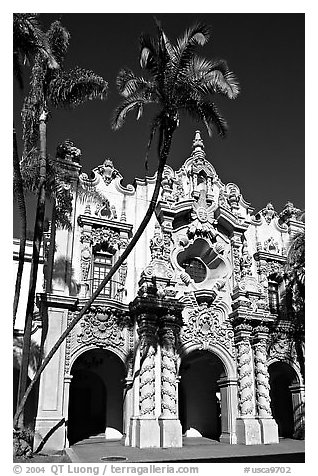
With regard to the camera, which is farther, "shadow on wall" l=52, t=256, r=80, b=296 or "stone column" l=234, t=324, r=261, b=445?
"stone column" l=234, t=324, r=261, b=445

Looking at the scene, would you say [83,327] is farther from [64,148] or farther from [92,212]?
[64,148]

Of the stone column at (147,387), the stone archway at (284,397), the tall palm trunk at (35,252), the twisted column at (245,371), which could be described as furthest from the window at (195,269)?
the tall palm trunk at (35,252)

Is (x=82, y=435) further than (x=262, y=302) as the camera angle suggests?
No

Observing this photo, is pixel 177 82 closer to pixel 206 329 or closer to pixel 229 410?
pixel 206 329

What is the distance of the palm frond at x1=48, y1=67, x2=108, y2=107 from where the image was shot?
15.8m

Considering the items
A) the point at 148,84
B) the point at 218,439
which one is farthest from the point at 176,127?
the point at 218,439

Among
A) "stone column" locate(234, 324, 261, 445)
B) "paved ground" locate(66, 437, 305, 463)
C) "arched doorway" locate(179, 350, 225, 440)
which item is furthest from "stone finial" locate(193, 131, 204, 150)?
"paved ground" locate(66, 437, 305, 463)

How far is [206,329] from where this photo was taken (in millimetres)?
21391

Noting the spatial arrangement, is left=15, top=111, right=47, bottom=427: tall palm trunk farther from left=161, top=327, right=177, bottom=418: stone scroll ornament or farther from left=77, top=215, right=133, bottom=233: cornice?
left=161, top=327, right=177, bottom=418: stone scroll ornament

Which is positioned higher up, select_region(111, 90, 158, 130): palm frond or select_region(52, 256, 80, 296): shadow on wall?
select_region(111, 90, 158, 130): palm frond

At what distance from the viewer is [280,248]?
25922 mm

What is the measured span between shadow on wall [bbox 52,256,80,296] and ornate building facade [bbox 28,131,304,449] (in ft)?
0.15

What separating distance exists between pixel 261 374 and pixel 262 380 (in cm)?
26
